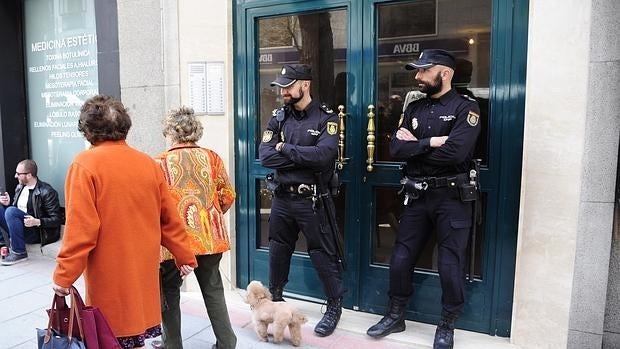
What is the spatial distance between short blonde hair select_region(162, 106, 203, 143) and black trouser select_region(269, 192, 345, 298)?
96 cm

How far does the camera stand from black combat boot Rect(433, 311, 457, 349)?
3.56 meters

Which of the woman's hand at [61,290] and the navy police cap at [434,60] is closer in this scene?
the woman's hand at [61,290]

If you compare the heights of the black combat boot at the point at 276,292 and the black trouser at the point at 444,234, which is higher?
the black trouser at the point at 444,234

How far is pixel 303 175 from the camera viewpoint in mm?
3785

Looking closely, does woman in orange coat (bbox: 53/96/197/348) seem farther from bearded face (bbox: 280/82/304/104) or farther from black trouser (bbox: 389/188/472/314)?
black trouser (bbox: 389/188/472/314)

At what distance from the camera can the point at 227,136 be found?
4688 mm

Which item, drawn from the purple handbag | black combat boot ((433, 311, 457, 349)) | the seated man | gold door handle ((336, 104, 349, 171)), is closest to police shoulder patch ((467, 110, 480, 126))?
gold door handle ((336, 104, 349, 171))

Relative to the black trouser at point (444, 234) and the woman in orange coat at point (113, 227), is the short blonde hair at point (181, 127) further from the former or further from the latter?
the black trouser at point (444, 234)

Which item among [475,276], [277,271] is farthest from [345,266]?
[475,276]

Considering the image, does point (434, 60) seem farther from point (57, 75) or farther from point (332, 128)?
point (57, 75)

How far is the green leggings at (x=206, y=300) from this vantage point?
3287 mm

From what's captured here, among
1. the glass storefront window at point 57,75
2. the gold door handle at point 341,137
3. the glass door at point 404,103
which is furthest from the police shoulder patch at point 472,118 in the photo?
the glass storefront window at point 57,75

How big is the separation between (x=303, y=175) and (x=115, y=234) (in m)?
1.60

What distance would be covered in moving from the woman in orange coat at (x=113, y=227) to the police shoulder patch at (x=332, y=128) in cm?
141
